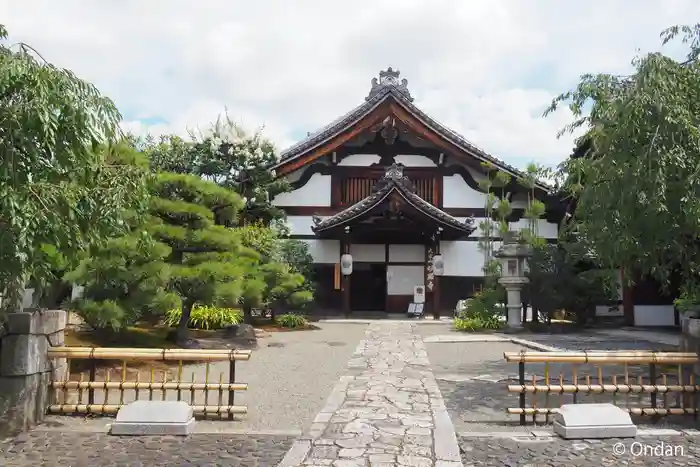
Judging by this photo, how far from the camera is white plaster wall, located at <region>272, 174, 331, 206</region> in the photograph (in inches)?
870

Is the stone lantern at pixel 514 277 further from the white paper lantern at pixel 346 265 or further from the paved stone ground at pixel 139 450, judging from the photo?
the paved stone ground at pixel 139 450

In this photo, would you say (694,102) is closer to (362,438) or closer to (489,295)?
(362,438)

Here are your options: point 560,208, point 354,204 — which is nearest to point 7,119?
point 354,204

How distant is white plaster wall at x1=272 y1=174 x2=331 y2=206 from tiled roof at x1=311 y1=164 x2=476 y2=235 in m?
1.88

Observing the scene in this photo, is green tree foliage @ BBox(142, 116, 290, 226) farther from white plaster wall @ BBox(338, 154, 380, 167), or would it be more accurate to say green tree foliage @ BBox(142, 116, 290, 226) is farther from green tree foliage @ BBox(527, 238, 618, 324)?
green tree foliage @ BBox(527, 238, 618, 324)

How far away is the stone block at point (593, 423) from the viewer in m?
5.66

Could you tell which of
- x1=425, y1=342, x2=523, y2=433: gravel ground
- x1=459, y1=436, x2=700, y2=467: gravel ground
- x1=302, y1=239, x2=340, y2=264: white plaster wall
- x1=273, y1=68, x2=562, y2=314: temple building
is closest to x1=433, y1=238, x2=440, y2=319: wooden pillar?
x1=273, y1=68, x2=562, y2=314: temple building

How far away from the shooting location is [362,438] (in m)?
5.50

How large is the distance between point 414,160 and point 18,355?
18.3 metres

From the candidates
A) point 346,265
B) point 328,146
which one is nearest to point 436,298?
point 346,265

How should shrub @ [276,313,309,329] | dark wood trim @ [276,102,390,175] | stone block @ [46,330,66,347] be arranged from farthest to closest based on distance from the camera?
1. dark wood trim @ [276,102,390,175]
2. shrub @ [276,313,309,329]
3. stone block @ [46,330,66,347]

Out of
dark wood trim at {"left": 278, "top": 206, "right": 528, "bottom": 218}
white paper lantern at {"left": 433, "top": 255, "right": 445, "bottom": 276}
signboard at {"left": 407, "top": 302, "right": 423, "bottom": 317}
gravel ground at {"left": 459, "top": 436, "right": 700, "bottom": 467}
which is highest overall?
dark wood trim at {"left": 278, "top": 206, "right": 528, "bottom": 218}

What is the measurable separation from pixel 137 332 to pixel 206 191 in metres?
3.16

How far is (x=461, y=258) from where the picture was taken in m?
21.7
